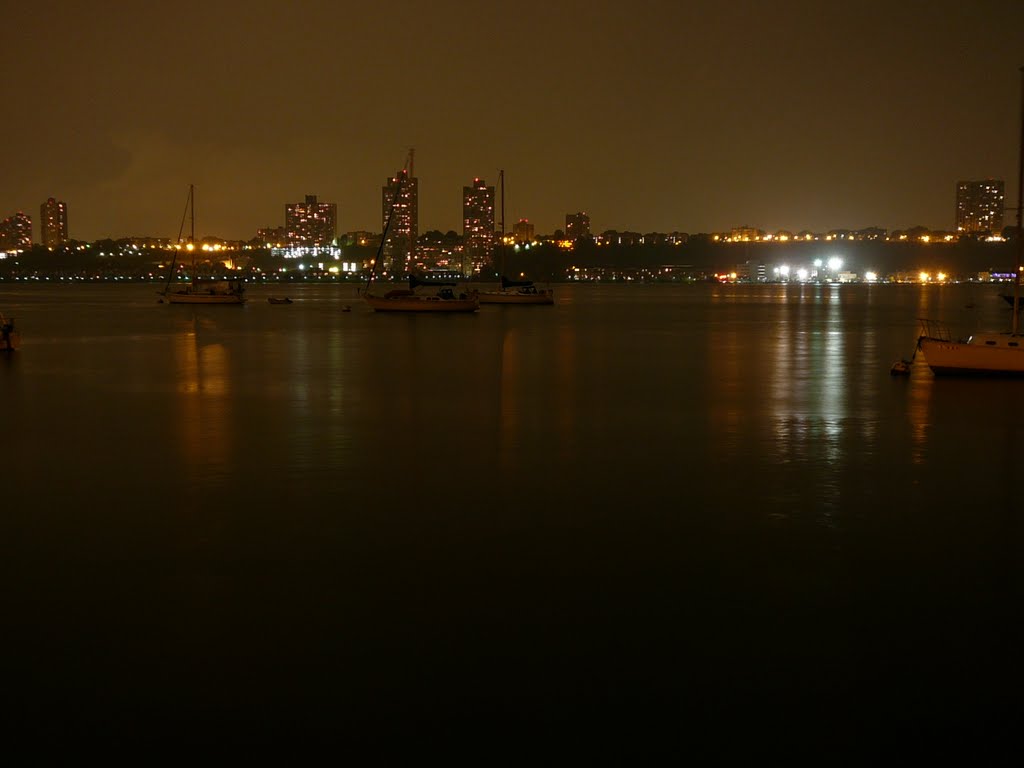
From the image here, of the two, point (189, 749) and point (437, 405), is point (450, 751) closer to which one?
point (189, 749)

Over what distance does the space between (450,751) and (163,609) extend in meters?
2.55

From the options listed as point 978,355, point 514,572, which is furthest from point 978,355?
point 514,572

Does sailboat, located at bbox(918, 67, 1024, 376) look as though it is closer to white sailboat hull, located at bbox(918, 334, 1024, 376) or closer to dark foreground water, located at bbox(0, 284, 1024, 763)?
white sailboat hull, located at bbox(918, 334, 1024, 376)

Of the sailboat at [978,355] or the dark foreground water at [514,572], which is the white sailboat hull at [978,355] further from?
the dark foreground water at [514,572]

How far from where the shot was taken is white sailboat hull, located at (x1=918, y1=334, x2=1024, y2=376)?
19.8 metres

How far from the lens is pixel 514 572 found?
24.3ft

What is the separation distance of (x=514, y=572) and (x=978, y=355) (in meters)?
15.2

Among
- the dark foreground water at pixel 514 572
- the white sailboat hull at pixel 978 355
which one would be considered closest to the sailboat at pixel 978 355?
the white sailboat hull at pixel 978 355

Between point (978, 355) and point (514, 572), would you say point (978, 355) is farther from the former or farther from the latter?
point (514, 572)

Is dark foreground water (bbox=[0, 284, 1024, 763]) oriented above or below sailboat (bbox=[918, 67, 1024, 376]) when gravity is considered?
below

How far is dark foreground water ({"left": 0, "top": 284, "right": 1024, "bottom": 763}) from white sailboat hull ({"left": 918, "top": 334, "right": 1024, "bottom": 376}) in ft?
9.91

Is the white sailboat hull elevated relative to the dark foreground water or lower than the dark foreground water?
elevated

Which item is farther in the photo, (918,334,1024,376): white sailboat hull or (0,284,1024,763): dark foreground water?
(918,334,1024,376): white sailboat hull

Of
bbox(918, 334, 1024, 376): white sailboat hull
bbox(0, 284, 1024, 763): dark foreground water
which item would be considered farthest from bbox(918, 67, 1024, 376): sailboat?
bbox(0, 284, 1024, 763): dark foreground water
